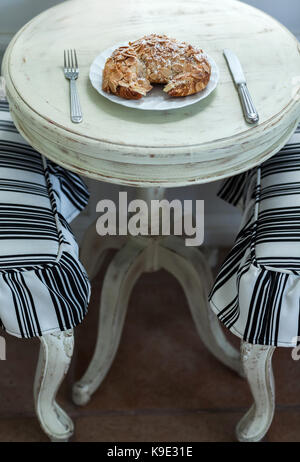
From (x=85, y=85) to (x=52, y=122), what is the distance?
0.36 ft

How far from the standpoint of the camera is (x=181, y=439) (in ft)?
3.71

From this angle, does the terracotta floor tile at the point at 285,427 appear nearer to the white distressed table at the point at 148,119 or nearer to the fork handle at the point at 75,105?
the white distressed table at the point at 148,119

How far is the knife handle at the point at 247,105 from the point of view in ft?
2.59

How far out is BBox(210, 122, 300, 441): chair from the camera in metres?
0.84

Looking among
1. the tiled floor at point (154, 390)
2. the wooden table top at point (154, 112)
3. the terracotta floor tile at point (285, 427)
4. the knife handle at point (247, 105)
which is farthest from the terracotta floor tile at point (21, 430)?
the knife handle at point (247, 105)

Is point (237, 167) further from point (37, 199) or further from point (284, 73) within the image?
point (37, 199)

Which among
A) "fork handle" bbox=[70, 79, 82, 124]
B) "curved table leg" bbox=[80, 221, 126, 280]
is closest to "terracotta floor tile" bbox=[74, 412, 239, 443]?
"curved table leg" bbox=[80, 221, 126, 280]

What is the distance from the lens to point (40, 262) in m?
0.85

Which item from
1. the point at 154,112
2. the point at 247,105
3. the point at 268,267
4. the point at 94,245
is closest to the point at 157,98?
the point at 154,112

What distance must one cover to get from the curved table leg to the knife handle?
1.36ft

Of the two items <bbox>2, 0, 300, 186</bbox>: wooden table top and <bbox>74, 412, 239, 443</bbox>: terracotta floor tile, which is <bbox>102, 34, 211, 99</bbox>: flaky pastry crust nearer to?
<bbox>2, 0, 300, 186</bbox>: wooden table top

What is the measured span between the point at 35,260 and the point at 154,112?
11.0 inches

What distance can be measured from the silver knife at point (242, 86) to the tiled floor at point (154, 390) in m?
0.66

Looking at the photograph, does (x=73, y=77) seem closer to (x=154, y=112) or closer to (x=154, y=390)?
(x=154, y=112)
